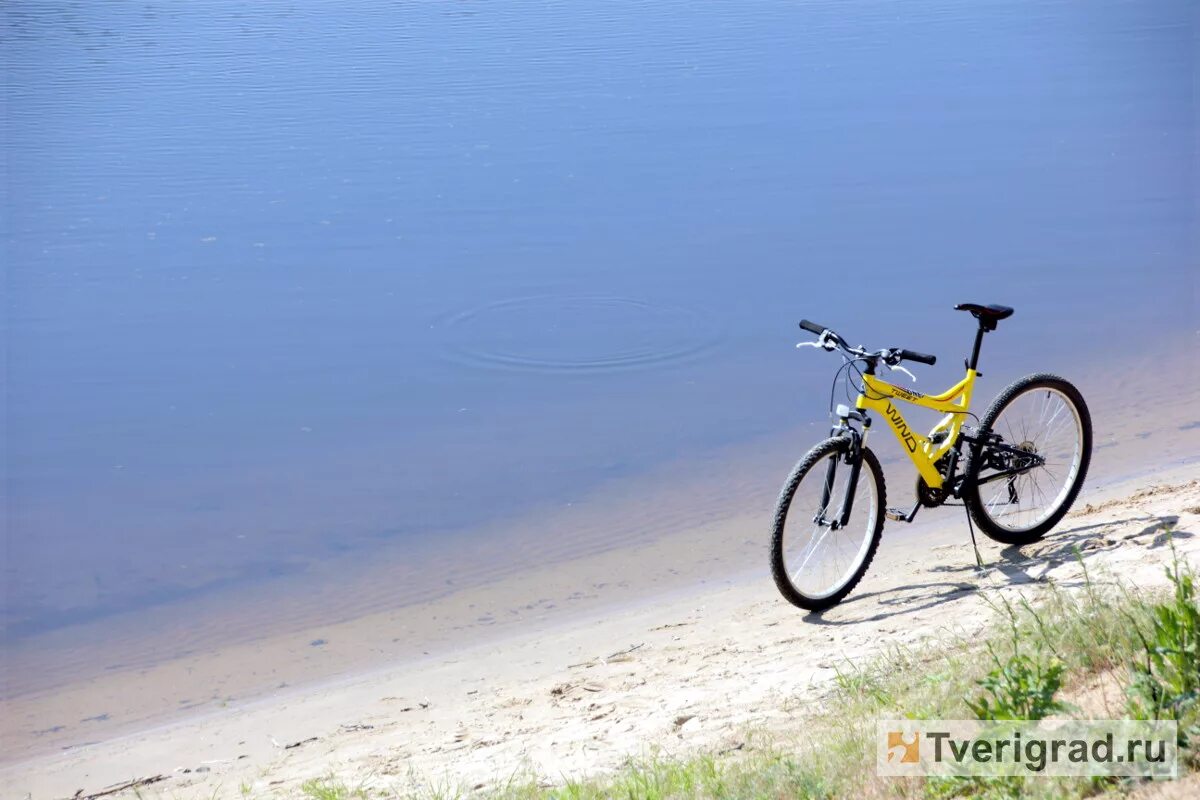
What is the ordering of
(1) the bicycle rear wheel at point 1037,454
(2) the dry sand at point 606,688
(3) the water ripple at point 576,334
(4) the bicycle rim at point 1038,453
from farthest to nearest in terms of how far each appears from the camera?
1. (3) the water ripple at point 576,334
2. (4) the bicycle rim at point 1038,453
3. (1) the bicycle rear wheel at point 1037,454
4. (2) the dry sand at point 606,688

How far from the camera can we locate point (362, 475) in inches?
377

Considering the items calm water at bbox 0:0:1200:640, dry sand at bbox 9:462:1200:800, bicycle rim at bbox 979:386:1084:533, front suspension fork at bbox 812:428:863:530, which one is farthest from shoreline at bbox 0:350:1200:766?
front suspension fork at bbox 812:428:863:530

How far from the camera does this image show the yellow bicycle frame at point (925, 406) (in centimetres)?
663

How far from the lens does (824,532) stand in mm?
6742

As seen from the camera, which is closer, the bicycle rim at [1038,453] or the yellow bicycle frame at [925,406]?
the yellow bicycle frame at [925,406]

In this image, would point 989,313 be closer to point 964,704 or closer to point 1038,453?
point 1038,453

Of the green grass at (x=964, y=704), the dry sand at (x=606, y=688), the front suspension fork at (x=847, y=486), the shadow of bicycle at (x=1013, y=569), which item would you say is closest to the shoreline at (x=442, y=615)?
the dry sand at (x=606, y=688)

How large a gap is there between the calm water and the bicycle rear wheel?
9.31ft

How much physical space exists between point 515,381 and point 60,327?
177 inches

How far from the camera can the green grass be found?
4.16m

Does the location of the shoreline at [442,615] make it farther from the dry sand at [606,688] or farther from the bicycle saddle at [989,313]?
the bicycle saddle at [989,313]

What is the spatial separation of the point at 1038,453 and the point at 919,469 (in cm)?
85

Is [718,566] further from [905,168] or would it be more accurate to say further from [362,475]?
[905,168]

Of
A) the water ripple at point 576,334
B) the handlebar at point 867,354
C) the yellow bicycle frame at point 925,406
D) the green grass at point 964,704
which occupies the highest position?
the water ripple at point 576,334
